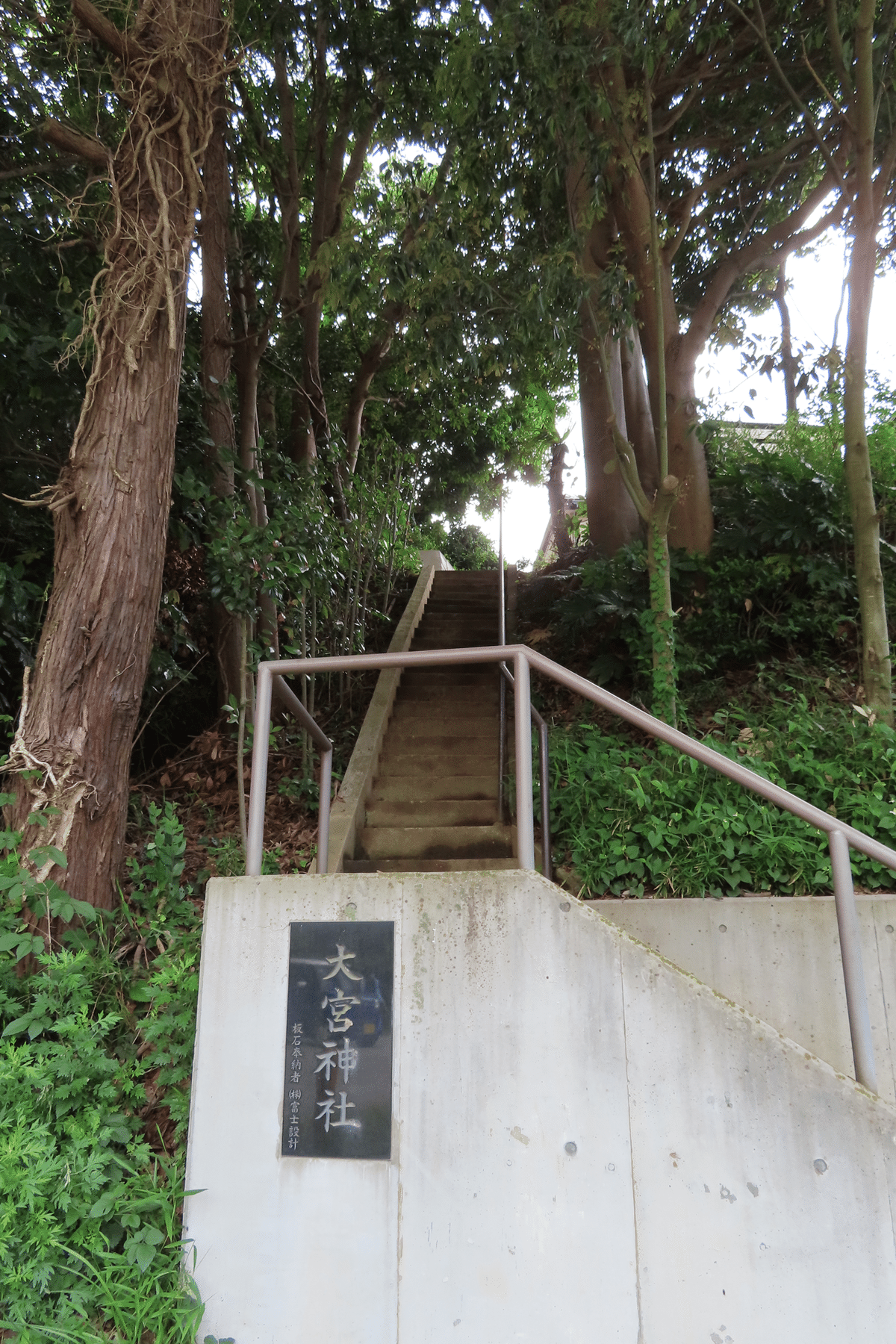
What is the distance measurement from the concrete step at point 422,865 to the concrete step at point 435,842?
0.08 metres

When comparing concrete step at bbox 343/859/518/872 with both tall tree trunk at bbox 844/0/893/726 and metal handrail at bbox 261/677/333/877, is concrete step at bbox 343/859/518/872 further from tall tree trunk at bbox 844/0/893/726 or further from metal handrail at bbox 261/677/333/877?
tall tree trunk at bbox 844/0/893/726

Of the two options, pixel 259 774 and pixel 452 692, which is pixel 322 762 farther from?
pixel 452 692

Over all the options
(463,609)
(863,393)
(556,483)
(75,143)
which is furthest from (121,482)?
(556,483)

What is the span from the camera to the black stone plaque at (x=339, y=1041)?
8.39 ft

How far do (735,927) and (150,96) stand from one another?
16.7ft

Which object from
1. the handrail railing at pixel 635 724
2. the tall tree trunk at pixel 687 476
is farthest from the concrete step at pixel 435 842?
the tall tree trunk at pixel 687 476

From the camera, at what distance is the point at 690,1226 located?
2.41 m

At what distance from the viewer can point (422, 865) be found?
15.7 ft

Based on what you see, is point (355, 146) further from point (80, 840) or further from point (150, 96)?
point (80, 840)

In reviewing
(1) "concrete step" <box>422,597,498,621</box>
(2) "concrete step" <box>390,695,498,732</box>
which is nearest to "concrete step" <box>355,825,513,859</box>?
(2) "concrete step" <box>390,695,498,732</box>

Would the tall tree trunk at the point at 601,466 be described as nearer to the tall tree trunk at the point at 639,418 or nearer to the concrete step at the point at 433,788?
the tall tree trunk at the point at 639,418

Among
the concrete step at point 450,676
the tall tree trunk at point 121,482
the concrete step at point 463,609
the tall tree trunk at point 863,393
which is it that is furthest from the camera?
the concrete step at point 463,609

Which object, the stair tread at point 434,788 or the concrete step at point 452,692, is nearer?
Answer: the stair tread at point 434,788

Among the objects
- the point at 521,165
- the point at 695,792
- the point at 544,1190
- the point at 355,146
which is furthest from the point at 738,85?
the point at 544,1190
